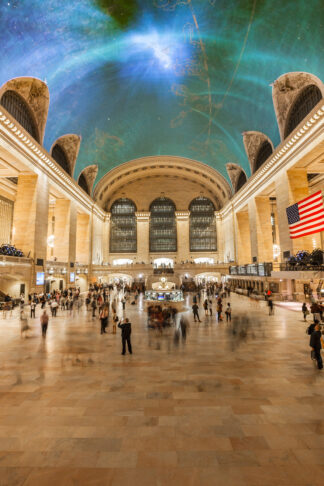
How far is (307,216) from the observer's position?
49.1 feet

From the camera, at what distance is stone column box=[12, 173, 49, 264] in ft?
64.6

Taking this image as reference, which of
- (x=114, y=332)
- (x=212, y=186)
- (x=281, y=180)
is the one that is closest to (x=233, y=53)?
(x=281, y=180)

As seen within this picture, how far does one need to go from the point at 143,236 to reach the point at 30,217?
23214 millimetres

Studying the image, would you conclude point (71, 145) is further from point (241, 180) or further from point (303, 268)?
point (303, 268)

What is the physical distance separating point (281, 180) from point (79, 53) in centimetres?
1768

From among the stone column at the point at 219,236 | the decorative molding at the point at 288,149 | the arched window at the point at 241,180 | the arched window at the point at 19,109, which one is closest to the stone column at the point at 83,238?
the arched window at the point at 19,109

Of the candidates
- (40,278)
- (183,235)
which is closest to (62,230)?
(40,278)

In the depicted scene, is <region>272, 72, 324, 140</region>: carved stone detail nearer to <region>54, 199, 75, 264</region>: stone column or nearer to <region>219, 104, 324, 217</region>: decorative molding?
<region>219, 104, 324, 217</region>: decorative molding

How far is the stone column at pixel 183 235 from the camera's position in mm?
41844

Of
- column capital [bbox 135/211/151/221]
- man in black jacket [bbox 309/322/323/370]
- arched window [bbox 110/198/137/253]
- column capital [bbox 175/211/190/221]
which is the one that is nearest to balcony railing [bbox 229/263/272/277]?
man in black jacket [bbox 309/322/323/370]

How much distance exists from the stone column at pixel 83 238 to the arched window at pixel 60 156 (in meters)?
7.92

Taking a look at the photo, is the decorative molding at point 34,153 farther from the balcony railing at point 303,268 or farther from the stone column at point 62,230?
the balcony railing at point 303,268

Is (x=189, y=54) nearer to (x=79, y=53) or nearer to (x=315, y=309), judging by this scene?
(x=79, y=53)

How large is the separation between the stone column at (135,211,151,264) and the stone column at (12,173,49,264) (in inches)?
849
